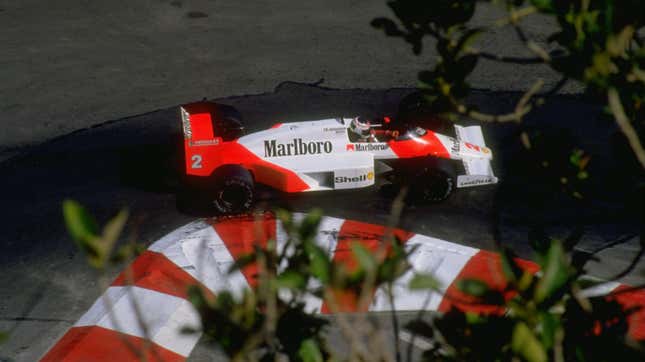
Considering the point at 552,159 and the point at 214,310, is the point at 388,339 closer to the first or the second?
the point at 552,159

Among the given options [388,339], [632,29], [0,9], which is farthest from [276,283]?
[0,9]

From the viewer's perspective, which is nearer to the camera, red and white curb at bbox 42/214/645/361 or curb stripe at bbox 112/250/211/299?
red and white curb at bbox 42/214/645/361

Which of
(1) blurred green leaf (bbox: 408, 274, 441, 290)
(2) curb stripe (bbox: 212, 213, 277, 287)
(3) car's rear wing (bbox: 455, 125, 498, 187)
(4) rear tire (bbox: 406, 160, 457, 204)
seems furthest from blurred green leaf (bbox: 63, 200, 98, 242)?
(3) car's rear wing (bbox: 455, 125, 498, 187)

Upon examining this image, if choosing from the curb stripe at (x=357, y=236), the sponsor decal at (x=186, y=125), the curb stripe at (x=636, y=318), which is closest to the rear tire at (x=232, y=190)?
the sponsor decal at (x=186, y=125)

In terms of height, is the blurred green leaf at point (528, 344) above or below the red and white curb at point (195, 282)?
above

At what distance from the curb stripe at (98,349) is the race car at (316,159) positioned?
7.54ft

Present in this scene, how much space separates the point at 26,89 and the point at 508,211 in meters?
A: 8.17

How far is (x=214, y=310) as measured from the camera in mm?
2188

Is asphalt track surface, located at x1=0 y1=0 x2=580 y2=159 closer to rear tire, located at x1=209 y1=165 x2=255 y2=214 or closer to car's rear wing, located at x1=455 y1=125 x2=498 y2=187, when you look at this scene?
car's rear wing, located at x1=455 y1=125 x2=498 y2=187

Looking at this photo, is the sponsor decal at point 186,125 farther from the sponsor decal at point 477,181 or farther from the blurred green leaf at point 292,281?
the blurred green leaf at point 292,281

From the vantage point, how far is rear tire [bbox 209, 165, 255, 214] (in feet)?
24.6

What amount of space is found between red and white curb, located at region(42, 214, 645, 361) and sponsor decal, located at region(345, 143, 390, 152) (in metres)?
0.92

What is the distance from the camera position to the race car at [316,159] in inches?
304

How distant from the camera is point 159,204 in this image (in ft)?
26.8
